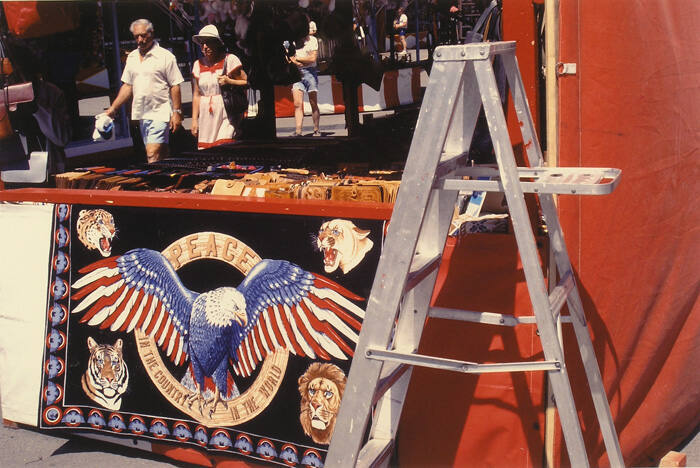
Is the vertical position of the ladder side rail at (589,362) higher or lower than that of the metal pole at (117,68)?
lower

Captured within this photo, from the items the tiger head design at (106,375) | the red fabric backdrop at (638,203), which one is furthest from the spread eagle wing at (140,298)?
the red fabric backdrop at (638,203)

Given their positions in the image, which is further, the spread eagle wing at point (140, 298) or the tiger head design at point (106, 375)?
the tiger head design at point (106, 375)

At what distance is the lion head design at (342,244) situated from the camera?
131 inches

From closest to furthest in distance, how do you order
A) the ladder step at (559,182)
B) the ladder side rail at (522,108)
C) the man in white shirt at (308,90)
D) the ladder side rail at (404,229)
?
the ladder step at (559,182) < the ladder side rail at (404,229) < the ladder side rail at (522,108) < the man in white shirt at (308,90)

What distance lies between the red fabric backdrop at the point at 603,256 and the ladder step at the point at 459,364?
2.66 feet

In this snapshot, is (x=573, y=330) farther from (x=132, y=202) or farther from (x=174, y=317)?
(x=132, y=202)

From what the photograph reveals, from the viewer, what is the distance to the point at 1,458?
4039mm

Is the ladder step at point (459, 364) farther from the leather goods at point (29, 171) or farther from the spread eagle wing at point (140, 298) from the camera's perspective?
the leather goods at point (29, 171)

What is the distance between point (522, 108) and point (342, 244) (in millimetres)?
956

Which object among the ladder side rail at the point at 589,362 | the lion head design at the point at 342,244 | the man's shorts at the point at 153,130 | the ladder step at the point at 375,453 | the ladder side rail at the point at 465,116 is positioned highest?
the ladder side rail at the point at 465,116

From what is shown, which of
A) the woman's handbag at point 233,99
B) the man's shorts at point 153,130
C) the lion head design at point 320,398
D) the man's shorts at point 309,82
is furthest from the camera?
the man's shorts at point 309,82

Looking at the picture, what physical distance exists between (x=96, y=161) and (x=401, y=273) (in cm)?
700

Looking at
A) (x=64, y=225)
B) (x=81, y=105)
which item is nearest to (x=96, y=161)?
(x=64, y=225)

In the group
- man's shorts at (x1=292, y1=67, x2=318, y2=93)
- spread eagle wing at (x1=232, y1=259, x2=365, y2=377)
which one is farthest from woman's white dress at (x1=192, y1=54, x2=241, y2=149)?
man's shorts at (x1=292, y1=67, x2=318, y2=93)
